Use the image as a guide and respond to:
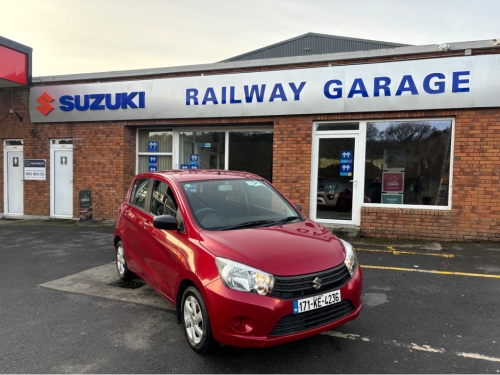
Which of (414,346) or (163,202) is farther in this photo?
(163,202)

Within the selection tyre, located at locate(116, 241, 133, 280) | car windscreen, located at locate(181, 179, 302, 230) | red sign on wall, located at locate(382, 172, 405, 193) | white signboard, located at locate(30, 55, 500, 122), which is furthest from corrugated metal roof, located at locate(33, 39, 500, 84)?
tyre, located at locate(116, 241, 133, 280)

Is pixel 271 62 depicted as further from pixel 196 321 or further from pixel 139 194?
pixel 196 321

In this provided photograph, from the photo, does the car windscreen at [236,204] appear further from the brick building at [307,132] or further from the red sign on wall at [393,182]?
the red sign on wall at [393,182]

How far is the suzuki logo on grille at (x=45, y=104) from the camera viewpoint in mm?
11008

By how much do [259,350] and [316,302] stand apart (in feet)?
2.55

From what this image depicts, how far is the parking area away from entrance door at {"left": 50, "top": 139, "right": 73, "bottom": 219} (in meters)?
5.23

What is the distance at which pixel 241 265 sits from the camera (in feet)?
9.77

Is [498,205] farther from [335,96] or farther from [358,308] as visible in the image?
[358,308]

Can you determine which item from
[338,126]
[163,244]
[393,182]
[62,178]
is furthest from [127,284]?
[62,178]

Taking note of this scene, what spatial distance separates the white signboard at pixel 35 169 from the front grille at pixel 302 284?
10.8 m

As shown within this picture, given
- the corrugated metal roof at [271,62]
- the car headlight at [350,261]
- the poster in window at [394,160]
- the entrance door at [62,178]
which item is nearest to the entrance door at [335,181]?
the poster in window at [394,160]

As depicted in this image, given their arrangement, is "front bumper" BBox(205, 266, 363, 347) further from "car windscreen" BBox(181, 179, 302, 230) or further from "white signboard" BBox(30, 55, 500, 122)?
"white signboard" BBox(30, 55, 500, 122)

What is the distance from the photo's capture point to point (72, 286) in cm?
521

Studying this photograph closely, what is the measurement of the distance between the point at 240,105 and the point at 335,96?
7.66ft
